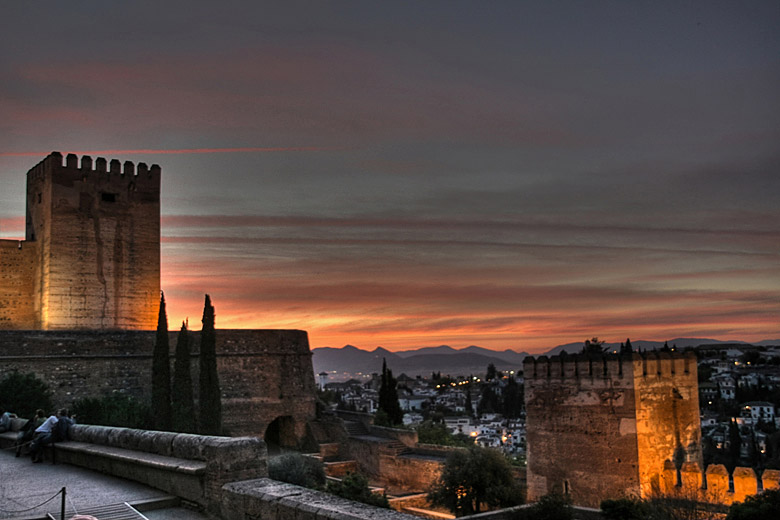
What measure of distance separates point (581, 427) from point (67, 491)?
14.5 metres

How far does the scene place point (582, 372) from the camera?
62.2ft

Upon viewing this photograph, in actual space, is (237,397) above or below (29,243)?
below

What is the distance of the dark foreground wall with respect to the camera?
23.5 m

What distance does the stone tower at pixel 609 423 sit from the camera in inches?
704

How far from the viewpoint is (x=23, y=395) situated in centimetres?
2081

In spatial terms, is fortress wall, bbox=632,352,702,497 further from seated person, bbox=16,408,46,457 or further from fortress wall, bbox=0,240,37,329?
fortress wall, bbox=0,240,37,329

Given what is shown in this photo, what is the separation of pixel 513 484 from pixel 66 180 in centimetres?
2049

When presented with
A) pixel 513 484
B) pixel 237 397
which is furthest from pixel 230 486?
pixel 237 397

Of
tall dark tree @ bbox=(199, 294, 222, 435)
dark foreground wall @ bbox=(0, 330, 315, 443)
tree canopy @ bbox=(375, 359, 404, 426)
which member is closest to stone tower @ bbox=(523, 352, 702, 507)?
tall dark tree @ bbox=(199, 294, 222, 435)

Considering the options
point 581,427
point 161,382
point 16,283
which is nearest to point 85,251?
point 16,283

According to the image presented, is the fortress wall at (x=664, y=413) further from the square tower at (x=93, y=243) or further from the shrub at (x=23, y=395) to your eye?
the square tower at (x=93, y=243)

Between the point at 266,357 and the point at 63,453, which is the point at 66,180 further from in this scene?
the point at 63,453

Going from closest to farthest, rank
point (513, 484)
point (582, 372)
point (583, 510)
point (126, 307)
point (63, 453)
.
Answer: point (63, 453) → point (583, 510) → point (582, 372) → point (513, 484) → point (126, 307)

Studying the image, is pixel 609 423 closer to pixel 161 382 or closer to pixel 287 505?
pixel 161 382
